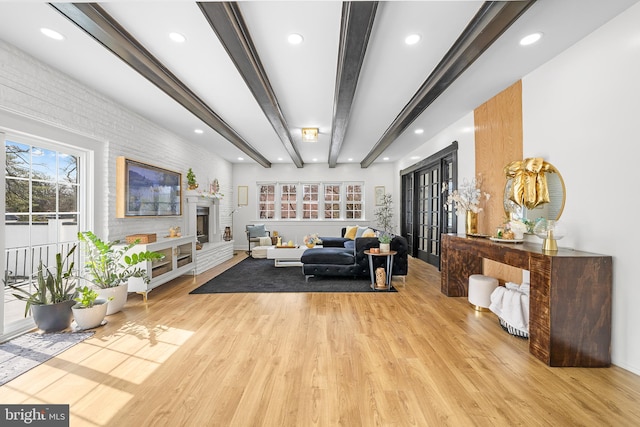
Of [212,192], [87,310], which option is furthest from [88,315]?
[212,192]

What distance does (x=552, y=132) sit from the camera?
107 inches

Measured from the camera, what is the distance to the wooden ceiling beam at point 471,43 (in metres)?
1.91

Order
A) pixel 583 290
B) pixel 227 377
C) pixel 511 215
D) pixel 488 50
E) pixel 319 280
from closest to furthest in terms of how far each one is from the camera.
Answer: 1. pixel 227 377
2. pixel 583 290
3. pixel 488 50
4. pixel 511 215
5. pixel 319 280

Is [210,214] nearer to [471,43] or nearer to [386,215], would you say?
[386,215]

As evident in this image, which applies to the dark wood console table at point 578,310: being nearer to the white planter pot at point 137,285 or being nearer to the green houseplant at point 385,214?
the white planter pot at point 137,285

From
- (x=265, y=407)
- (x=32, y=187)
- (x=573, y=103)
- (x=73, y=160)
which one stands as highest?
(x=573, y=103)

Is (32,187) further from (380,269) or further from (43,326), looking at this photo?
(380,269)

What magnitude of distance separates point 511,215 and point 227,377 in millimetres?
3273

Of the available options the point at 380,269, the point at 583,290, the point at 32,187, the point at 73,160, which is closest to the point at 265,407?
the point at 583,290

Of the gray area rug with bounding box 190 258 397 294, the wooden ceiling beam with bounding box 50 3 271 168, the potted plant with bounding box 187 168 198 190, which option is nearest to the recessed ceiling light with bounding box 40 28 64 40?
the wooden ceiling beam with bounding box 50 3 271 168

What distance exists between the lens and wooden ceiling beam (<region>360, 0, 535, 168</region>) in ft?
6.25

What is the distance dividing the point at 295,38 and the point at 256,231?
582 cm

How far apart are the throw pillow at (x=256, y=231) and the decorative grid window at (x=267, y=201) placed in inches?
29.7

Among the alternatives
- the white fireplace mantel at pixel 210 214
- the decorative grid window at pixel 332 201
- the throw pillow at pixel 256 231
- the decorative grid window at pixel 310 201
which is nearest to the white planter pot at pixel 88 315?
the white fireplace mantel at pixel 210 214
